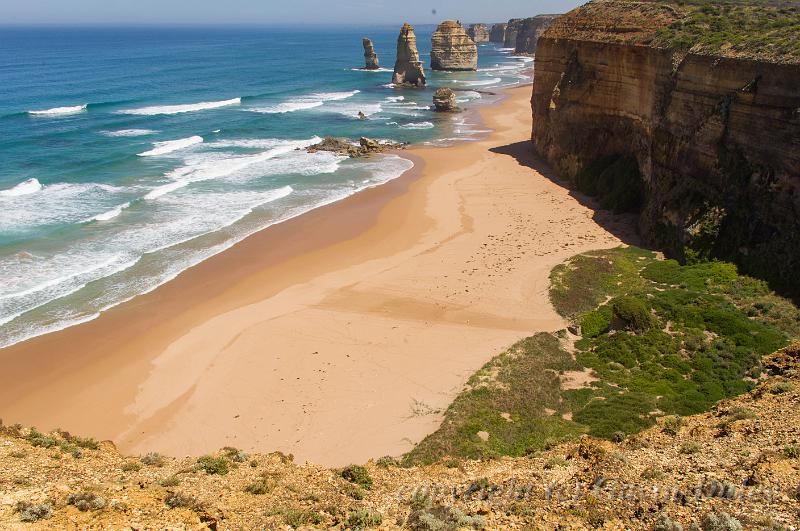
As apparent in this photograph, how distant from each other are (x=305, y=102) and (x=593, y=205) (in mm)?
47818

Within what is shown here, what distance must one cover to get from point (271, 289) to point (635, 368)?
14.9 metres

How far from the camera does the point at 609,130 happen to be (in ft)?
106

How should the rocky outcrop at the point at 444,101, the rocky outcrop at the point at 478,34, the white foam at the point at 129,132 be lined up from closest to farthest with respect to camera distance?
the white foam at the point at 129,132, the rocky outcrop at the point at 444,101, the rocky outcrop at the point at 478,34

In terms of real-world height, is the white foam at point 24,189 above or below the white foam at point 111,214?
above

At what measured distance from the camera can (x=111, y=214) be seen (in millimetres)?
31922

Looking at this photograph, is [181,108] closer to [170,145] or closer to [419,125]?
[170,145]

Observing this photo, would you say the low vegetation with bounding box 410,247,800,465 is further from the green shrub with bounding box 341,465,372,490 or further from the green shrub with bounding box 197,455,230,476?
the green shrub with bounding box 197,455,230,476

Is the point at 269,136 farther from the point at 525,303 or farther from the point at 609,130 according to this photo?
the point at 525,303

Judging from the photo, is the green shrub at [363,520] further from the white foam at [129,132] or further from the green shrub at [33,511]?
the white foam at [129,132]

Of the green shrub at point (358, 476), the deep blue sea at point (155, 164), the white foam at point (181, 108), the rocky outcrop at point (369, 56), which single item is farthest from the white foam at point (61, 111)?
the green shrub at point (358, 476)

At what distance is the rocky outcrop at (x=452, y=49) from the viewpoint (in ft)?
330

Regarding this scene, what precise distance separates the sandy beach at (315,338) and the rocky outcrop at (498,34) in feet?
522

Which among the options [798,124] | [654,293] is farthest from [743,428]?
[798,124]

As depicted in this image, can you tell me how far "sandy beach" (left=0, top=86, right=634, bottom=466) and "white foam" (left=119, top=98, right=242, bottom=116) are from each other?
120ft
